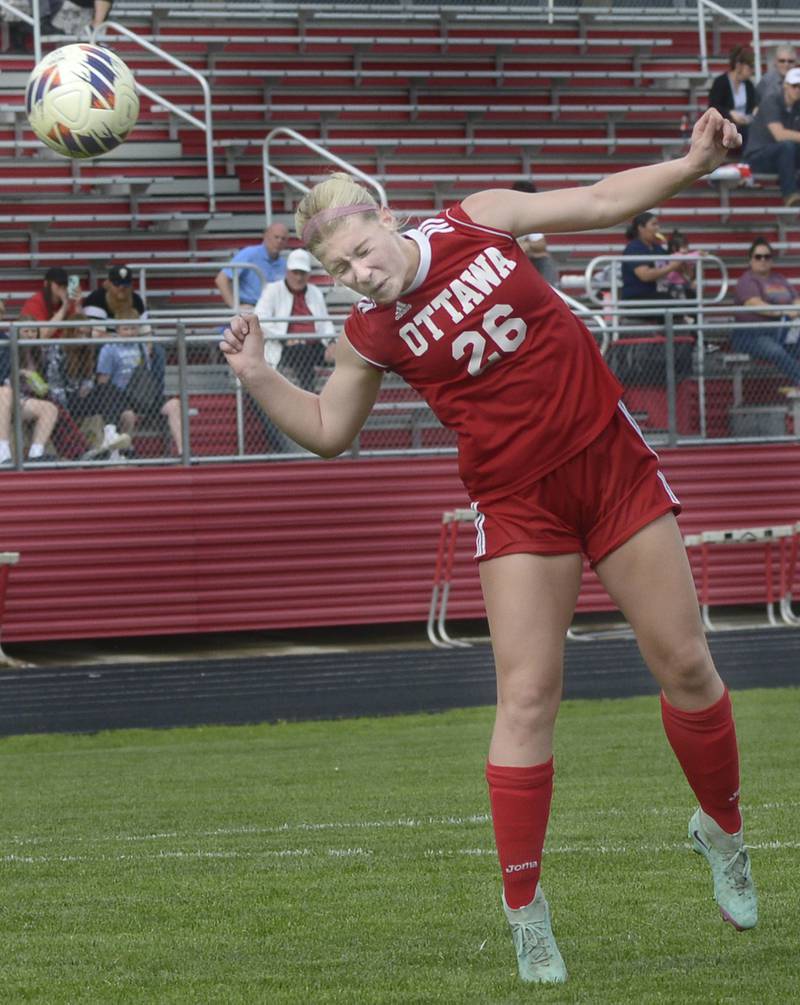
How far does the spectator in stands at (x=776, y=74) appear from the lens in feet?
63.7

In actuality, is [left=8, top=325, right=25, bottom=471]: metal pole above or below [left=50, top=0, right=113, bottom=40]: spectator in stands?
below

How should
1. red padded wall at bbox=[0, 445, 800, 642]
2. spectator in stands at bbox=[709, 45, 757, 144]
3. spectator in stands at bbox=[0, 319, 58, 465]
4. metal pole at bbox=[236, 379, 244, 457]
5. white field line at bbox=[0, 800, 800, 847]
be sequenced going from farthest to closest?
1. spectator in stands at bbox=[709, 45, 757, 144]
2. red padded wall at bbox=[0, 445, 800, 642]
3. metal pole at bbox=[236, 379, 244, 457]
4. spectator in stands at bbox=[0, 319, 58, 465]
5. white field line at bbox=[0, 800, 800, 847]

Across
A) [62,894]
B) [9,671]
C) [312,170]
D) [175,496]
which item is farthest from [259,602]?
[62,894]

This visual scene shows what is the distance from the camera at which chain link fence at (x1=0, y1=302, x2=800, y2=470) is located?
13758mm

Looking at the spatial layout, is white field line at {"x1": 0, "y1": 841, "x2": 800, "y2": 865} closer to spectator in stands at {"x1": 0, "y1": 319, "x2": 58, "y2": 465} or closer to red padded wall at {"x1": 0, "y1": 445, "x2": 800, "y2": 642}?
spectator in stands at {"x1": 0, "y1": 319, "x2": 58, "y2": 465}

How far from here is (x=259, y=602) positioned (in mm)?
15305

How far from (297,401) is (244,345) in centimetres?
20

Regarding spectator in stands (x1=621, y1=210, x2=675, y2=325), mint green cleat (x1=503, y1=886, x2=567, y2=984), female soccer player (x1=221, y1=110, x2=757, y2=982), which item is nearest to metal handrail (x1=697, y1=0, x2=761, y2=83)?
spectator in stands (x1=621, y1=210, x2=675, y2=325)

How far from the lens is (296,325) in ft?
48.5

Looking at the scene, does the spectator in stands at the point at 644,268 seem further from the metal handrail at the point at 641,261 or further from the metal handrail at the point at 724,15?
the metal handrail at the point at 724,15

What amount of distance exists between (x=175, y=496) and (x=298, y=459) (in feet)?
3.57

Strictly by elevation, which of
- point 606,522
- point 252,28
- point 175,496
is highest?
point 252,28

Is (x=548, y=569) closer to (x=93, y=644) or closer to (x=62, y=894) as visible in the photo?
(x=62, y=894)

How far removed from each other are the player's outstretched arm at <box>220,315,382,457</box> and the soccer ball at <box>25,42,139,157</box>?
9120mm
